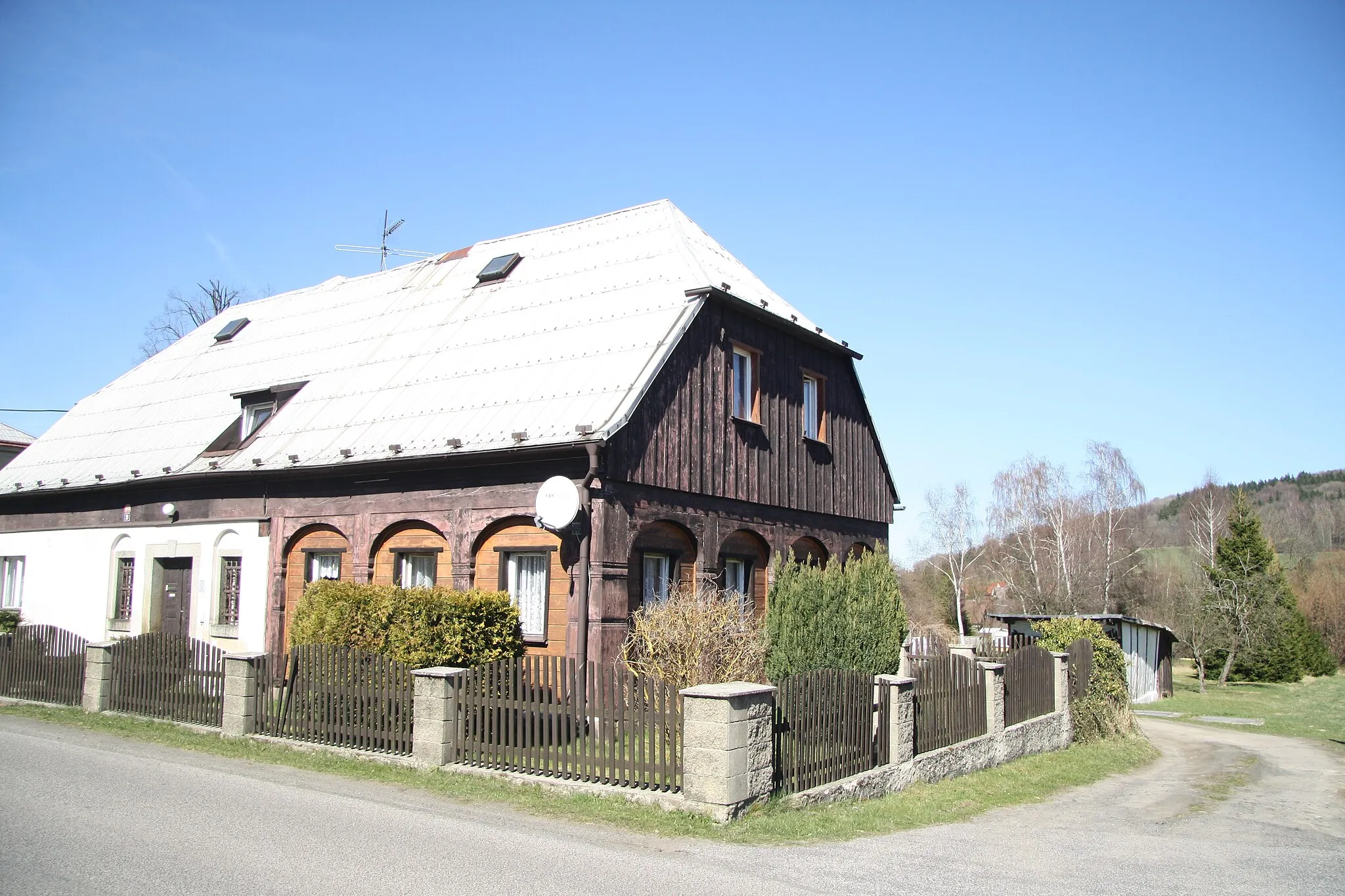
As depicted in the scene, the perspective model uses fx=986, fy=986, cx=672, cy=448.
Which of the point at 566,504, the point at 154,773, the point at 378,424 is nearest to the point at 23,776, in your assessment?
the point at 154,773

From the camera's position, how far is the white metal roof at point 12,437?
36.9m

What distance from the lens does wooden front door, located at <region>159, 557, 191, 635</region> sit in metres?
19.9

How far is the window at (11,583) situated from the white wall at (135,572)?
291 mm

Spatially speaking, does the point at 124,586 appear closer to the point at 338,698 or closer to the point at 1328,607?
the point at 338,698

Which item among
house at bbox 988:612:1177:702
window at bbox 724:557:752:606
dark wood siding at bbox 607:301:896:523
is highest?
dark wood siding at bbox 607:301:896:523

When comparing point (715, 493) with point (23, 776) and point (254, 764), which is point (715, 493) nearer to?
Result: point (254, 764)

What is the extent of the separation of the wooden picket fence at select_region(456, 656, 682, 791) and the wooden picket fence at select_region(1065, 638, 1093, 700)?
418 inches

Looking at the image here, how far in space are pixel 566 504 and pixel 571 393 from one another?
2.29m

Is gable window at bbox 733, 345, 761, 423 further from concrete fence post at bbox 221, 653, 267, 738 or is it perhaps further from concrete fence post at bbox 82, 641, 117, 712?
concrete fence post at bbox 82, 641, 117, 712

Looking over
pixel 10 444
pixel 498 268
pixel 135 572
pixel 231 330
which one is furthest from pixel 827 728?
pixel 10 444

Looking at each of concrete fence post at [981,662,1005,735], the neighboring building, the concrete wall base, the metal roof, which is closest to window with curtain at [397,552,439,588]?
the metal roof

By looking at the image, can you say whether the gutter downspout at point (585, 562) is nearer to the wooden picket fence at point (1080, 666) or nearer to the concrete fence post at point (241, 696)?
the concrete fence post at point (241, 696)

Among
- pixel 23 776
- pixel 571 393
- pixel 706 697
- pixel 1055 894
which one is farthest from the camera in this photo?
pixel 571 393

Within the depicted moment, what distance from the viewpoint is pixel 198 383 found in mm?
23922
